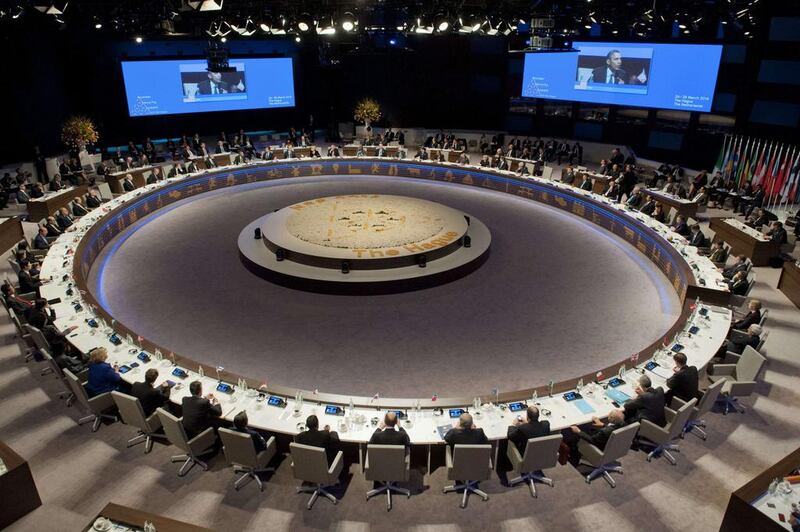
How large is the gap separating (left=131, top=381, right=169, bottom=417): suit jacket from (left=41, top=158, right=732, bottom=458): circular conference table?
0.16 m

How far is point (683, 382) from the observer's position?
22.6ft

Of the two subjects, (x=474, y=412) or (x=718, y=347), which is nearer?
(x=474, y=412)

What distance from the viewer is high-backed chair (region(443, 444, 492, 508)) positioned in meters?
5.68

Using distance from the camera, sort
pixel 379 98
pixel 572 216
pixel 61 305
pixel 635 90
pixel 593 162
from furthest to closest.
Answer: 1. pixel 379 98
2. pixel 593 162
3. pixel 635 90
4. pixel 572 216
5. pixel 61 305

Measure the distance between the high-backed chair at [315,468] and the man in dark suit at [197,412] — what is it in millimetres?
1289

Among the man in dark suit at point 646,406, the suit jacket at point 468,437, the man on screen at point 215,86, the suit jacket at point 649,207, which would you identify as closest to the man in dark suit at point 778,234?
the suit jacket at point 649,207

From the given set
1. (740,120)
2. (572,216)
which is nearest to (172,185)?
(572,216)

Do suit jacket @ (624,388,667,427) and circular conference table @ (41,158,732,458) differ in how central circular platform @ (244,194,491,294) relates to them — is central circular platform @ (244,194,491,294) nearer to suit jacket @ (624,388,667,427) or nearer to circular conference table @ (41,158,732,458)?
circular conference table @ (41,158,732,458)

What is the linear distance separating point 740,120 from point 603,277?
11.1 m

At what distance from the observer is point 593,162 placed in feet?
75.9

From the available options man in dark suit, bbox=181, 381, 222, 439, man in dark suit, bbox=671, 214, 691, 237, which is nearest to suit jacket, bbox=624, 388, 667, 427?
man in dark suit, bbox=181, 381, 222, 439

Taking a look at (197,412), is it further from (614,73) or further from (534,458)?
(614,73)

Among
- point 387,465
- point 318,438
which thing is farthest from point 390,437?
point 318,438

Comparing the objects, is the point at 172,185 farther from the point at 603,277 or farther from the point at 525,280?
the point at 603,277
